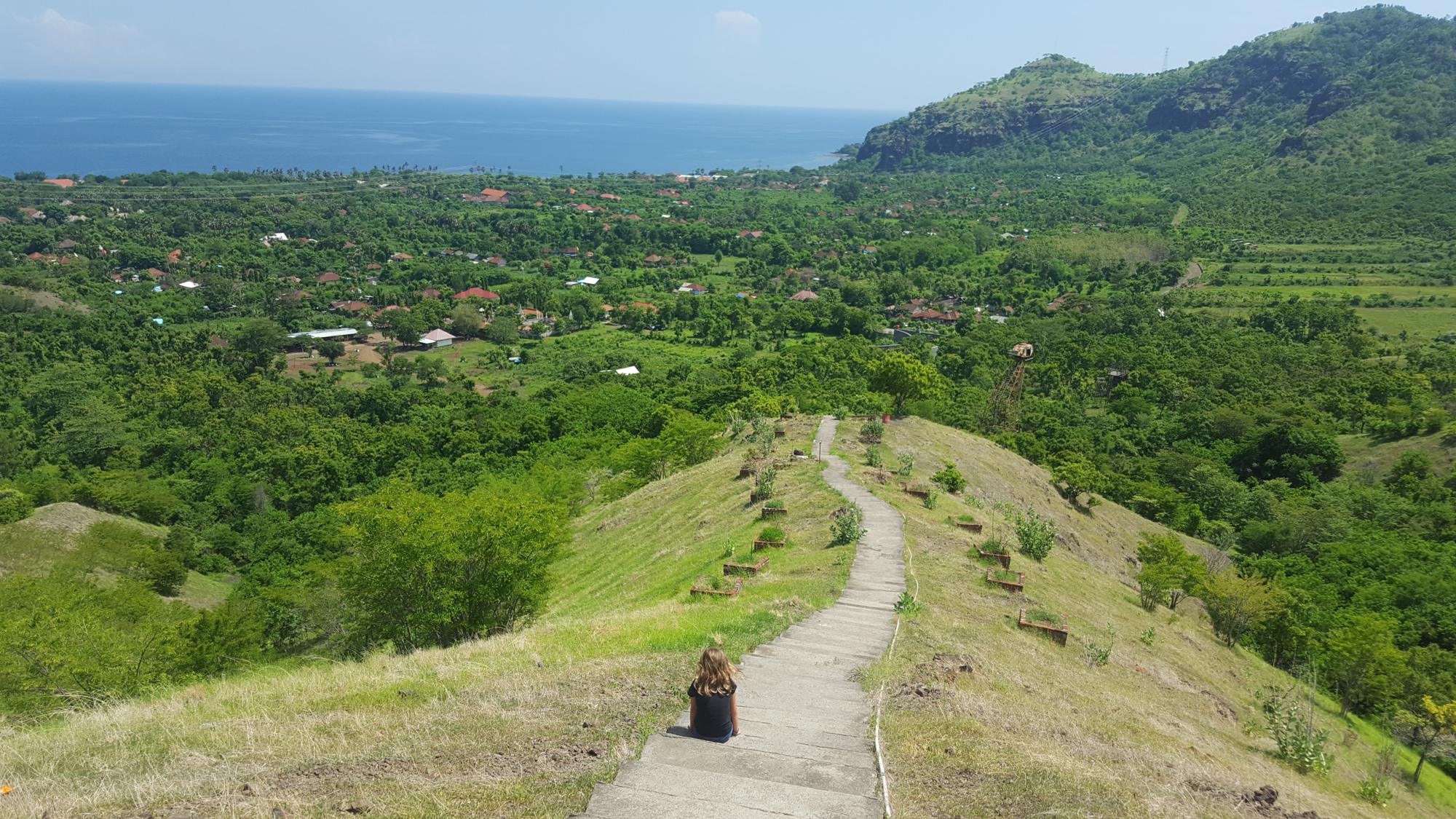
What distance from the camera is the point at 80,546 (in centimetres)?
3834

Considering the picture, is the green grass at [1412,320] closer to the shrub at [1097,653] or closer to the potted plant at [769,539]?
the shrub at [1097,653]

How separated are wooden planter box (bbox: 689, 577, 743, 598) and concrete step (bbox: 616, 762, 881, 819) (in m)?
8.44

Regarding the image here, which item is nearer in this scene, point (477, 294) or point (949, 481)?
point (949, 481)

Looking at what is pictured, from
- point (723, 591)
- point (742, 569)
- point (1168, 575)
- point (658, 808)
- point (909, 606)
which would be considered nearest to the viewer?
point (658, 808)

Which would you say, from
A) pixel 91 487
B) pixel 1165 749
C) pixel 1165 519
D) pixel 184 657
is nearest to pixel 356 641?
pixel 184 657

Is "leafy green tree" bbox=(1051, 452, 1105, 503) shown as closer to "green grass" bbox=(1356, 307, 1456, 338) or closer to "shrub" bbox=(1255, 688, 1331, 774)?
"shrub" bbox=(1255, 688, 1331, 774)

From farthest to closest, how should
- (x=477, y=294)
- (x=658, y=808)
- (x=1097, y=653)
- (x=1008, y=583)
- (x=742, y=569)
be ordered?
(x=477, y=294), (x=1008, y=583), (x=742, y=569), (x=1097, y=653), (x=658, y=808)

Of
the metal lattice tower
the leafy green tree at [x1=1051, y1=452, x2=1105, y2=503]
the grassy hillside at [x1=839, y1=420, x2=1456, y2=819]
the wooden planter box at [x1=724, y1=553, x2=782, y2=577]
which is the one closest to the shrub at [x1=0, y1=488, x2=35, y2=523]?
the wooden planter box at [x1=724, y1=553, x2=782, y2=577]

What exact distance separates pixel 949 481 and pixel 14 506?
151 ft

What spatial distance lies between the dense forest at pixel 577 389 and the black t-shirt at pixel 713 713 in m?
11.7

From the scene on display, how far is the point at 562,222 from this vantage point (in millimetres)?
151375

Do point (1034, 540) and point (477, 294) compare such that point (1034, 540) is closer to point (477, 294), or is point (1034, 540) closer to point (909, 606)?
point (909, 606)

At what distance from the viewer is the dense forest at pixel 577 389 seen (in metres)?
24.8

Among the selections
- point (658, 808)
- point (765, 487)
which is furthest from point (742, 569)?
point (658, 808)
